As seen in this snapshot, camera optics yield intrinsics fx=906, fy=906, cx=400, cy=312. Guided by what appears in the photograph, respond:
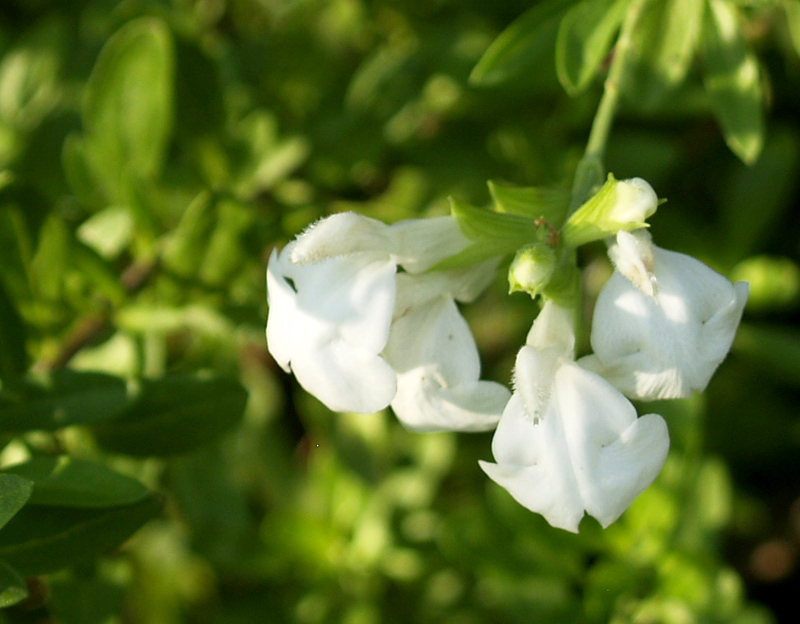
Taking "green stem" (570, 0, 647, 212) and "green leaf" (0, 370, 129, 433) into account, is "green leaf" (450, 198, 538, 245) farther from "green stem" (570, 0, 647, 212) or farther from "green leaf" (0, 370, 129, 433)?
"green leaf" (0, 370, 129, 433)

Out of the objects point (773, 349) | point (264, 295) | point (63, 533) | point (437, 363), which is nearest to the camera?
point (437, 363)

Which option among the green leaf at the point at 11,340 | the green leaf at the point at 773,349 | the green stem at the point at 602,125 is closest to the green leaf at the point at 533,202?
the green stem at the point at 602,125

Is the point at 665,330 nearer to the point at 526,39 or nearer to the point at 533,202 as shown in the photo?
the point at 533,202

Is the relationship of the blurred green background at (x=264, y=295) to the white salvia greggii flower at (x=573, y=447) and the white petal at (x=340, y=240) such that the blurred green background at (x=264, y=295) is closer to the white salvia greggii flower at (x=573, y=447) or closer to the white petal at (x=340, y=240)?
the white petal at (x=340, y=240)

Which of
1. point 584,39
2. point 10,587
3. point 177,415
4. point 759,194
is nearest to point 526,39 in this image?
point 584,39

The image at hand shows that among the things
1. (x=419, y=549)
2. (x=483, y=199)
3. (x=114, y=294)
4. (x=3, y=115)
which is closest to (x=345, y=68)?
(x=483, y=199)

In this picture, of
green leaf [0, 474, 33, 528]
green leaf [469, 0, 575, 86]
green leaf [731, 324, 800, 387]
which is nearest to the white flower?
green leaf [0, 474, 33, 528]

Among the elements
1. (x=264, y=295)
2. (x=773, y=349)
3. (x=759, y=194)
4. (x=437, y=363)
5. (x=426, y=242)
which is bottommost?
(x=773, y=349)
